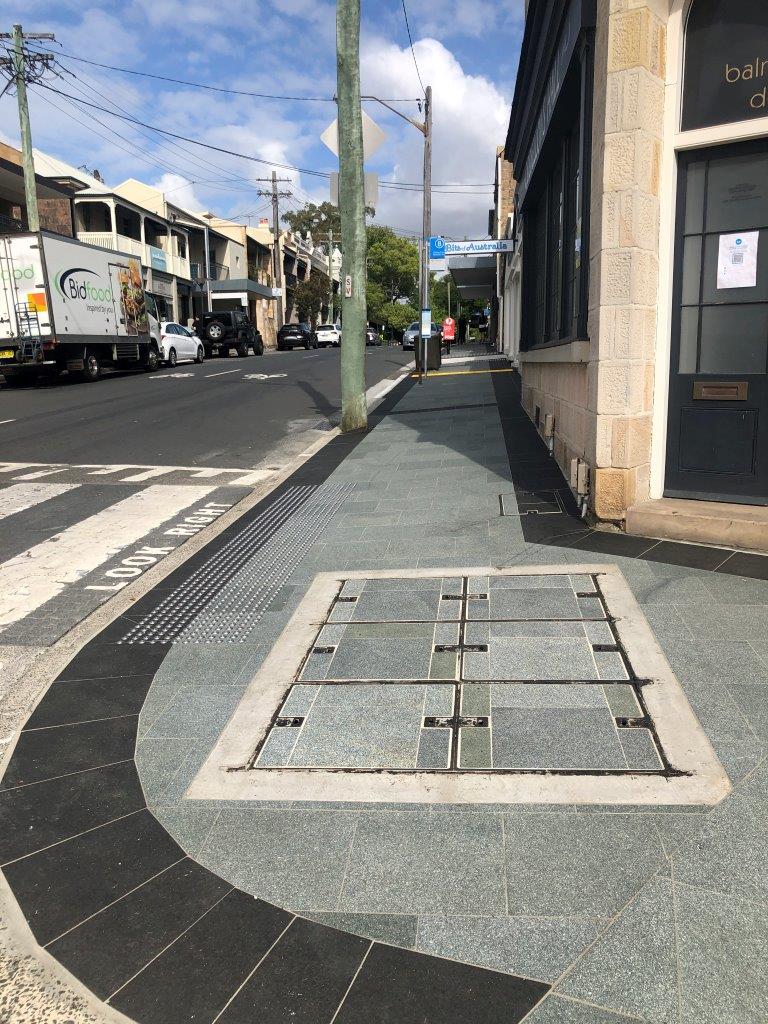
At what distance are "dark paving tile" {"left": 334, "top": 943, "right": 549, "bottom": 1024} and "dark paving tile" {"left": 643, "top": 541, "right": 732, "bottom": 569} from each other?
11.3 ft

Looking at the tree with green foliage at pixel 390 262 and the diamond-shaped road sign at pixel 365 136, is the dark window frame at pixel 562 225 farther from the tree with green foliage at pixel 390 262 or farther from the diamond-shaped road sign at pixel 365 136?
the tree with green foliage at pixel 390 262

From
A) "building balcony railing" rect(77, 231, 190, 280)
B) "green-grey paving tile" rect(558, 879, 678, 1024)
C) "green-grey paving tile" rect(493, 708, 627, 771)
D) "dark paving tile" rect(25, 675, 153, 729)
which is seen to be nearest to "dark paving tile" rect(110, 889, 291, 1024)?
"green-grey paving tile" rect(558, 879, 678, 1024)

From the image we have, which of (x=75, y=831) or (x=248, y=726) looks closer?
(x=75, y=831)

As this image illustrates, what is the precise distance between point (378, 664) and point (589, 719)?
1.11 m

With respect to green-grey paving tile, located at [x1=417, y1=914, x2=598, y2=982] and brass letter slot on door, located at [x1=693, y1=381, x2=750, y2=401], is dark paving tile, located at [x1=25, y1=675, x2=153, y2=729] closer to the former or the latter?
green-grey paving tile, located at [x1=417, y1=914, x2=598, y2=982]

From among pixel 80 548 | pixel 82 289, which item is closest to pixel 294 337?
pixel 82 289

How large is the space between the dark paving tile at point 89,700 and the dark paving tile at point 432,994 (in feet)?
6.59

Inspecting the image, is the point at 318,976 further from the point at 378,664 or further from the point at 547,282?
the point at 547,282

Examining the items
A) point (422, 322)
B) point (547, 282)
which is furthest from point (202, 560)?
point (422, 322)

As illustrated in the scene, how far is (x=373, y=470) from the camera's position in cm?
891

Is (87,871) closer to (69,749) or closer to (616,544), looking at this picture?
(69,749)

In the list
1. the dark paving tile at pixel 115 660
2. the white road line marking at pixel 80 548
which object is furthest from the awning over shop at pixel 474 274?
the dark paving tile at pixel 115 660

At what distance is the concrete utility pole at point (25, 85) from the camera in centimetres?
2439

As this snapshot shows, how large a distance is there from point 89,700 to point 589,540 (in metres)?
3.52
